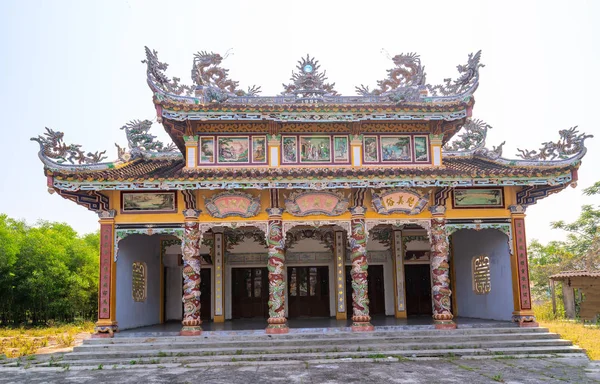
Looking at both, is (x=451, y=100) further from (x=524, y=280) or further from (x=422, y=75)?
(x=524, y=280)

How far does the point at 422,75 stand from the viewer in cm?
1362

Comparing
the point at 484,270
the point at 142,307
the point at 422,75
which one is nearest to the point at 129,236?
the point at 142,307

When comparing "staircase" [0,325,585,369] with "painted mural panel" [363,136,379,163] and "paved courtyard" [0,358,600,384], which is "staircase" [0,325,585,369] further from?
"painted mural panel" [363,136,379,163]

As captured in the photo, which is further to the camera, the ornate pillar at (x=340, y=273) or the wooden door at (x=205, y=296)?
the wooden door at (x=205, y=296)

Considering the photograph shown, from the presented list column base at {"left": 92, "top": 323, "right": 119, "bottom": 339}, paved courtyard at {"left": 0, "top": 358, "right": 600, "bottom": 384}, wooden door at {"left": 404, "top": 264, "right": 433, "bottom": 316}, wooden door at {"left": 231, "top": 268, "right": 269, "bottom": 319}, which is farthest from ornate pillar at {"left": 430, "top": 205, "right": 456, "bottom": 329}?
column base at {"left": 92, "top": 323, "right": 119, "bottom": 339}

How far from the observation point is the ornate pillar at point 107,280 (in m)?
12.0

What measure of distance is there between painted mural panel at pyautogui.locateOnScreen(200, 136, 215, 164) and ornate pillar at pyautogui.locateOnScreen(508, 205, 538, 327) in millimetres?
7697

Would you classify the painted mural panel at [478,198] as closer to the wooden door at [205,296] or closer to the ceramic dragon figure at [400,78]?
the ceramic dragon figure at [400,78]

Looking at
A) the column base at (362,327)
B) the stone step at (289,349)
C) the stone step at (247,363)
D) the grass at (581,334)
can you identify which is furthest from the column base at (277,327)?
the grass at (581,334)

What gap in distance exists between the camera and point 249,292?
16.4 m

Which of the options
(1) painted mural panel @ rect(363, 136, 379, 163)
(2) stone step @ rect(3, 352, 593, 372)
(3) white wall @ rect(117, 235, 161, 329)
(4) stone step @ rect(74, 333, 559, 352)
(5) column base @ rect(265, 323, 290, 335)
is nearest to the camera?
(2) stone step @ rect(3, 352, 593, 372)

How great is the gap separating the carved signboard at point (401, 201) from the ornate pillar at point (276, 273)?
2.48 meters

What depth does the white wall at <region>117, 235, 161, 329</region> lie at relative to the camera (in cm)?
1292

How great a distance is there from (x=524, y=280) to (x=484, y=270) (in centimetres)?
166
